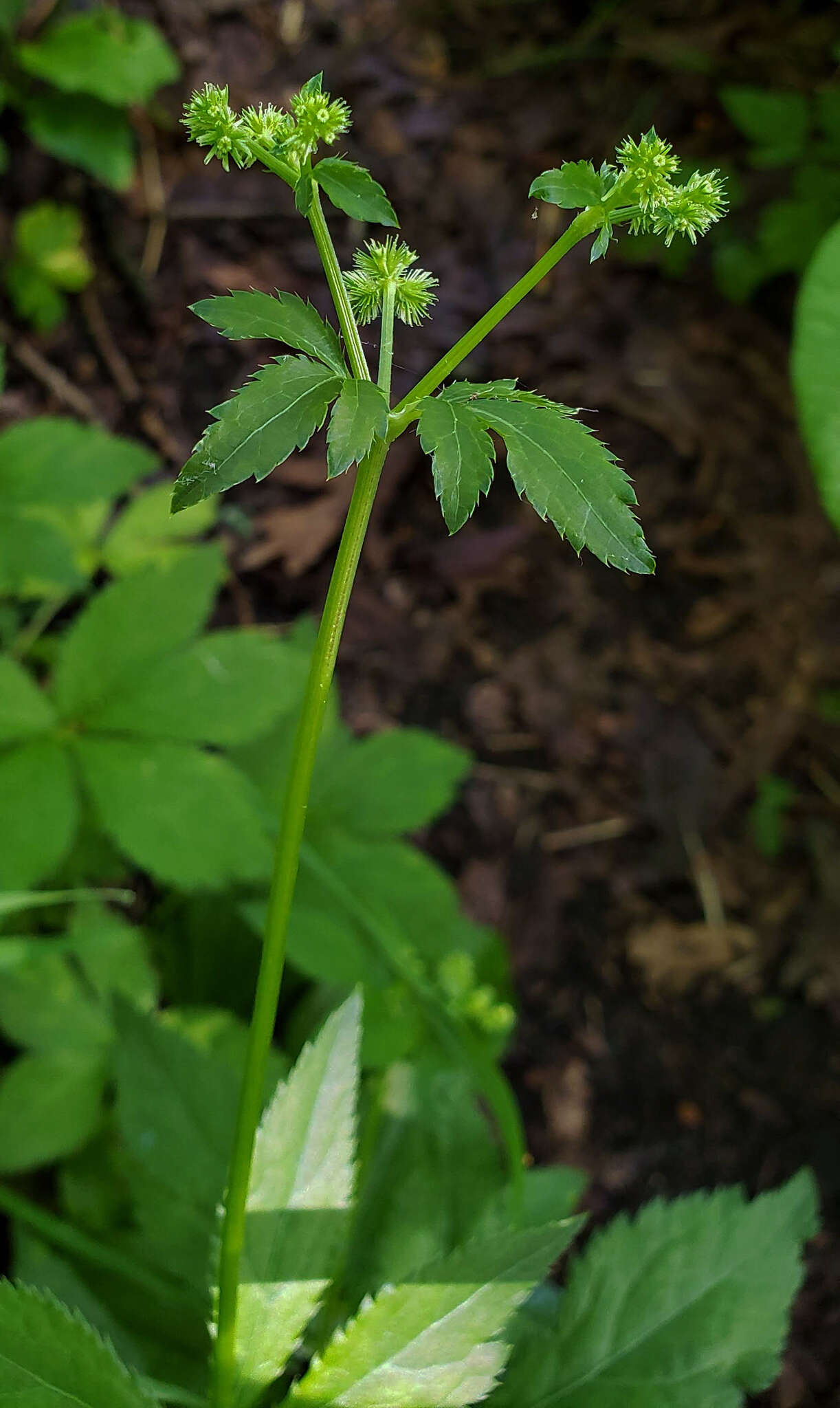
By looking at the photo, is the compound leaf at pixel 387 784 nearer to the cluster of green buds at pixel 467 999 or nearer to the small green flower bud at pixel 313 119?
the cluster of green buds at pixel 467 999

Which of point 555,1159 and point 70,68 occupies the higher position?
point 70,68

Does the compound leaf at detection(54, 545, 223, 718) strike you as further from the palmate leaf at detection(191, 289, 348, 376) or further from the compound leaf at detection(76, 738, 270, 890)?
the palmate leaf at detection(191, 289, 348, 376)

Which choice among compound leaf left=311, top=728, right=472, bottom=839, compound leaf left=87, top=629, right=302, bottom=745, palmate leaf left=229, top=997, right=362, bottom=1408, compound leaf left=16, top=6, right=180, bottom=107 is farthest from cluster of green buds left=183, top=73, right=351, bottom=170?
compound leaf left=16, top=6, right=180, bottom=107

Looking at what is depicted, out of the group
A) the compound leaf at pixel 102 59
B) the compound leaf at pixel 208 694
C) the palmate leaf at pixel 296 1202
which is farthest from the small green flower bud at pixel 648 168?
the compound leaf at pixel 102 59

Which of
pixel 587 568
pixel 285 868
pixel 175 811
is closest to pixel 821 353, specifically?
pixel 587 568

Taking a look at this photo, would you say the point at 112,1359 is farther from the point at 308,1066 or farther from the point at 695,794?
the point at 695,794

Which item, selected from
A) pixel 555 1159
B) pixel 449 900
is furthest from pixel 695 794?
pixel 449 900
